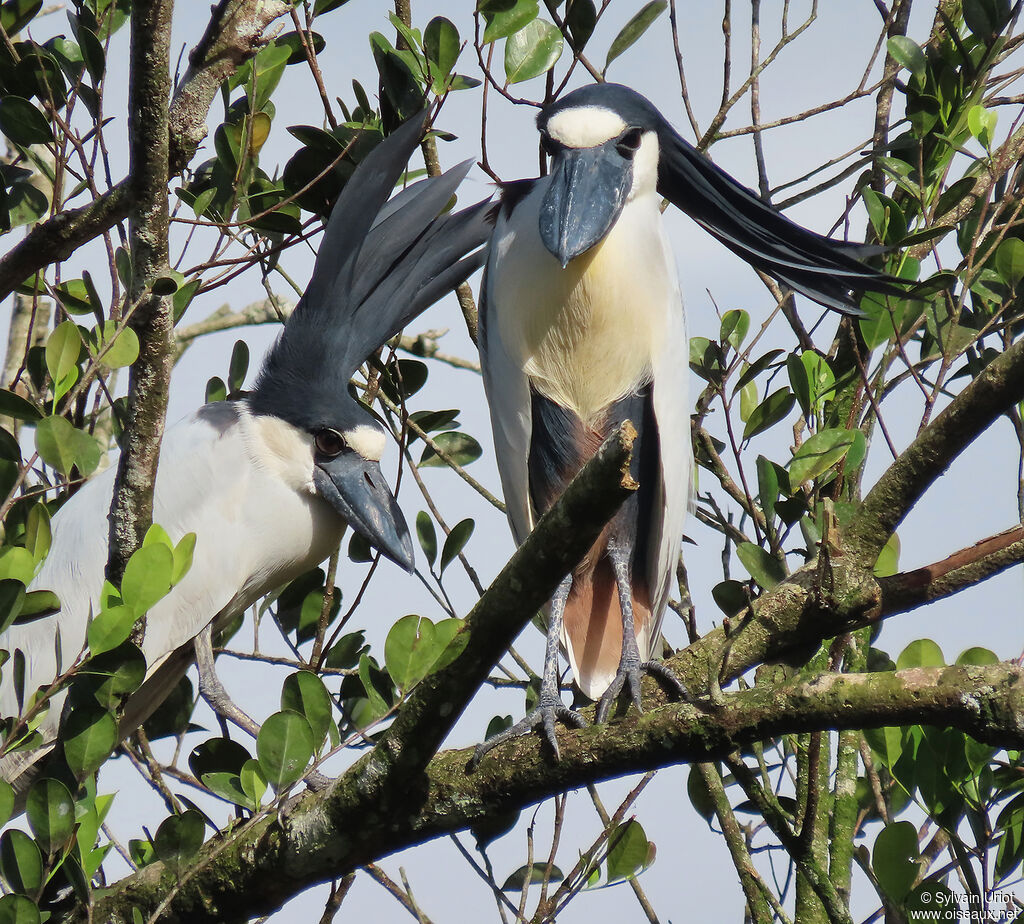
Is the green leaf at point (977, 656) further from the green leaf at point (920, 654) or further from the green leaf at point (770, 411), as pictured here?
the green leaf at point (770, 411)

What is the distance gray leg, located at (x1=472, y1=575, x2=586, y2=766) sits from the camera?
186 cm

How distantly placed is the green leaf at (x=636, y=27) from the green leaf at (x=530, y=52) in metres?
0.31

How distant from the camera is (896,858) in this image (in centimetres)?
179

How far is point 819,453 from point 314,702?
1073 mm

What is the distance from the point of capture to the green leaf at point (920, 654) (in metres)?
1.88

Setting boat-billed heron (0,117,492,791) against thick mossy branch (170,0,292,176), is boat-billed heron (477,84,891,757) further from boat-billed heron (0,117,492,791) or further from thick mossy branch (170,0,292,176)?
thick mossy branch (170,0,292,176)

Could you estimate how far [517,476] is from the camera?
9.15ft

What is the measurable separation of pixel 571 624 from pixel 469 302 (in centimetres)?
102

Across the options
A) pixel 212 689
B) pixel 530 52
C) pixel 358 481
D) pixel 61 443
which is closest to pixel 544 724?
pixel 61 443

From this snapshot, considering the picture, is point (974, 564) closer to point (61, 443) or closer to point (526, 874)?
point (526, 874)

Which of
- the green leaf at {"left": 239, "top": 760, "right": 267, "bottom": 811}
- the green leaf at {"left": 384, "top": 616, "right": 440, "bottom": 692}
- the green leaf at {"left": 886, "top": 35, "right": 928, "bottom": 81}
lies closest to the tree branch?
the green leaf at {"left": 384, "top": 616, "right": 440, "bottom": 692}

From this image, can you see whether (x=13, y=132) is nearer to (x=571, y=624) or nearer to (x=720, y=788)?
(x=571, y=624)

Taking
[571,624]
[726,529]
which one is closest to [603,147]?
[726,529]

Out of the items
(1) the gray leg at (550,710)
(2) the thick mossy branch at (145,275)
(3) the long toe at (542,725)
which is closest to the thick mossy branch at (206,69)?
(2) the thick mossy branch at (145,275)
